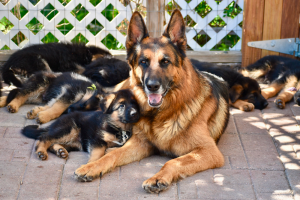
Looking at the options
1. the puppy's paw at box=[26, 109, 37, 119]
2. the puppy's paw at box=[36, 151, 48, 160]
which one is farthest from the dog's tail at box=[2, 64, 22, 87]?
the puppy's paw at box=[36, 151, 48, 160]

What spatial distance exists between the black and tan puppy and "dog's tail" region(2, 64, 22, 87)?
179 centimetres

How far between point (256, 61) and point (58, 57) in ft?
12.9

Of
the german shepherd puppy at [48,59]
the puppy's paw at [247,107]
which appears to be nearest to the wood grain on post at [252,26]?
the puppy's paw at [247,107]

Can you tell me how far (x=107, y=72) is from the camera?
596 cm

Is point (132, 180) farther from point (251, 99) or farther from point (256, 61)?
point (256, 61)

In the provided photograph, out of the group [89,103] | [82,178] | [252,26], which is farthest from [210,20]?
[82,178]

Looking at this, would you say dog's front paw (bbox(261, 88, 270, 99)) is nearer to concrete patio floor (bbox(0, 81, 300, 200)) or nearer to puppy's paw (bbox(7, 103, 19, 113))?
concrete patio floor (bbox(0, 81, 300, 200))

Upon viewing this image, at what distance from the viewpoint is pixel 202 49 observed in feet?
24.4

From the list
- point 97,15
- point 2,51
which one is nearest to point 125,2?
point 97,15

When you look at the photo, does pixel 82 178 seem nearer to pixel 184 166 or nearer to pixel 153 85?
pixel 184 166

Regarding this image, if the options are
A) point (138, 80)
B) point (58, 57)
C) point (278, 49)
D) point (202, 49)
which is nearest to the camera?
point (138, 80)

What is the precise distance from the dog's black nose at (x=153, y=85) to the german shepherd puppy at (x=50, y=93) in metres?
1.73

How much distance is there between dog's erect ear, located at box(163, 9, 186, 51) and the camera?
3.68 meters

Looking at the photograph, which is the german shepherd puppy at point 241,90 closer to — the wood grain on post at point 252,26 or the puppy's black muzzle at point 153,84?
the wood grain on post at point 252,26
